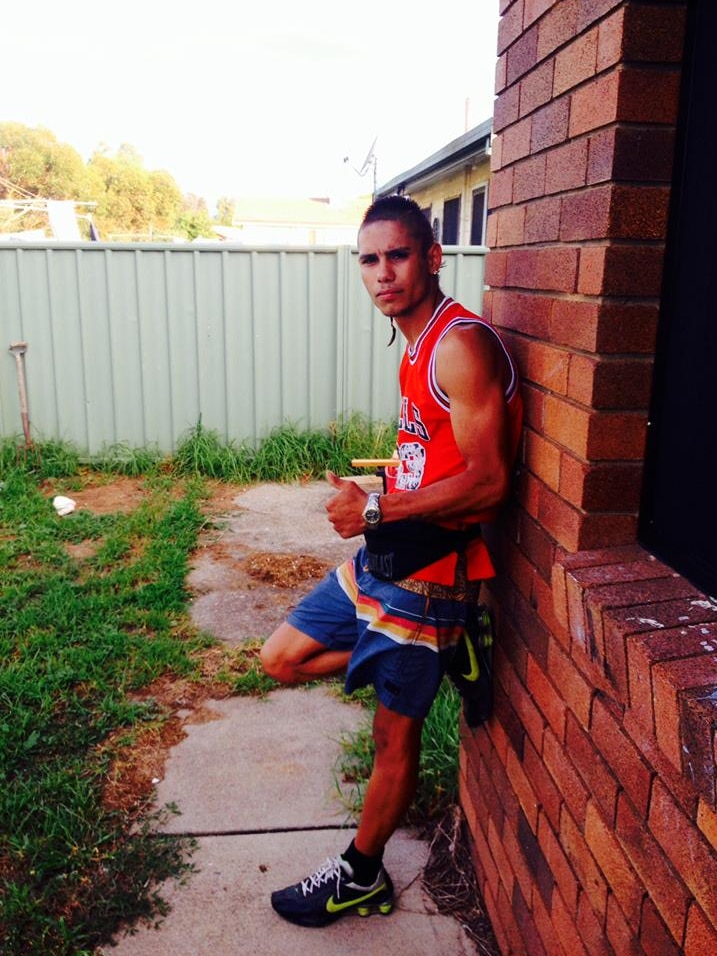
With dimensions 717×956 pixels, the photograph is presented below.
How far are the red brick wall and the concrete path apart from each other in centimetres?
45

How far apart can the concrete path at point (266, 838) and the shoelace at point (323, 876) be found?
11 centimetres

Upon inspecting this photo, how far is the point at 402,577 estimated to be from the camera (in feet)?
7.11

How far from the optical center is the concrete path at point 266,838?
7.64ft

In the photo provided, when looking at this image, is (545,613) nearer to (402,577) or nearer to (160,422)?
(402,577)

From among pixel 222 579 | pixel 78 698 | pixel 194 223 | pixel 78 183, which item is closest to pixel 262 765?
pixel 78 698

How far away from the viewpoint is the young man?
1967 millimetres

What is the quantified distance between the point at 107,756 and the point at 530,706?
192 centimetres

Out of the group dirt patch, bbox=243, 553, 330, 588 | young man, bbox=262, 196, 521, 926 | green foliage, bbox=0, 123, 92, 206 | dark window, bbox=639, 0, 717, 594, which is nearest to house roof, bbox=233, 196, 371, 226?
green foliage, bbox=0, 123, 92, 206

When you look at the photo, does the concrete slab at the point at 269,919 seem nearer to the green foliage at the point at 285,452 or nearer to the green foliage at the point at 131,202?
the green foliage at the point at 285,452

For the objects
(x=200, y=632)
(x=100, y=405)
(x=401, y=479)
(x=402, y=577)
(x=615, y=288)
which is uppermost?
(x=615, y=288)

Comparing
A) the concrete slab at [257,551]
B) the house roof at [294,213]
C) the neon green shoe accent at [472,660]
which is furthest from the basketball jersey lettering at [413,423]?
the house roof at [294,213]

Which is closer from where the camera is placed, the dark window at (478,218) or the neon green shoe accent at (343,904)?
the neon green shoe accent at (343,904)

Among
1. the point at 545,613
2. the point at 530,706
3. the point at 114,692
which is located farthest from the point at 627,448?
the point at 114,692

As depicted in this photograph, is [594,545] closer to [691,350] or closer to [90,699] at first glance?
[691,350]
